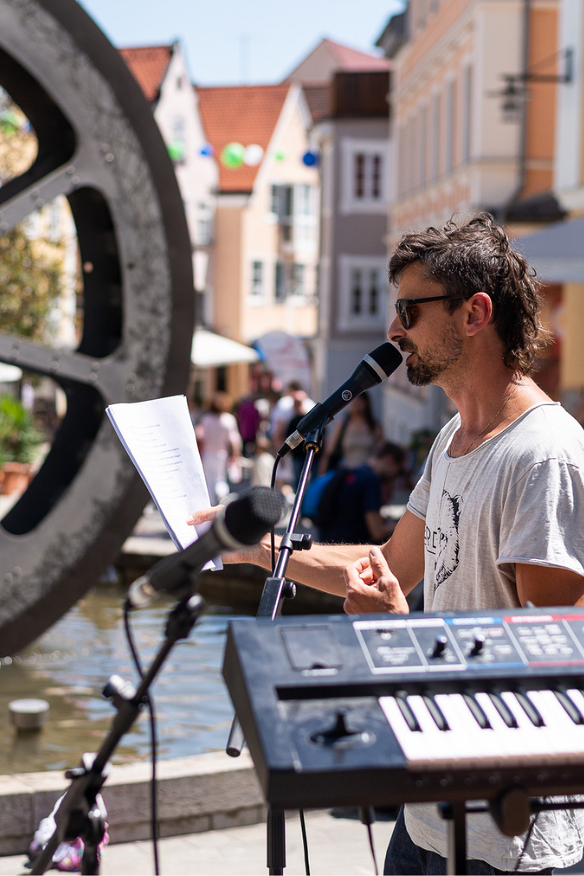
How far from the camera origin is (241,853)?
13.4 ft

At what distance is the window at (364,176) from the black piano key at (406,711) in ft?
106

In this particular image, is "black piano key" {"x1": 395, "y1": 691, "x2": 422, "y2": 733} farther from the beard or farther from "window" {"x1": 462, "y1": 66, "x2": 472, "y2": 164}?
"window" {"x1": 462, "y1": 66, "x2": 472, "y2": 164}

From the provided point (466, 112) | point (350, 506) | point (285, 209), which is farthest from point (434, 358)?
point (285, 209)

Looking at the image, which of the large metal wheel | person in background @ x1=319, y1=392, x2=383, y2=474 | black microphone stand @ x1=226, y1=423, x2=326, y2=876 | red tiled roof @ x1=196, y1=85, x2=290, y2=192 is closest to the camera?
black microphone stand @ x1=226, y1=423, x2=326, y2=876

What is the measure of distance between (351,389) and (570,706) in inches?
37.1

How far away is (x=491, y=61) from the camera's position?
17.7 m

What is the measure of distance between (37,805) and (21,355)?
1.97m

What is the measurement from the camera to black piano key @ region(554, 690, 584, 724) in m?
1.46

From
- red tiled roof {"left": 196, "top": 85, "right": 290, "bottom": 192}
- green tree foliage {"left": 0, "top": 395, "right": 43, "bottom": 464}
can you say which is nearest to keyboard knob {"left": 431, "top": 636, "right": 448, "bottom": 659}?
green tree foliage {"left": 0, "top": 395, "right": 43, "bottom": 464}

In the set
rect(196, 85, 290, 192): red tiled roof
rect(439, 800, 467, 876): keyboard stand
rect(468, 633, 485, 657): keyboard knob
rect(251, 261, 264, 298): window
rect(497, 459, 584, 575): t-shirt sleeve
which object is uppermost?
rect(196, 85, 290, 192): red tiled roof

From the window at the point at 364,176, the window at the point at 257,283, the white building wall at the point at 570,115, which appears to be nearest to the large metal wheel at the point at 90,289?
the white building wall at the point at 570,115

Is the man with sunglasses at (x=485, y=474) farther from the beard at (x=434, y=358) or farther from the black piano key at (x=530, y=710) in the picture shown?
the black piano key at (x=530, y=710)

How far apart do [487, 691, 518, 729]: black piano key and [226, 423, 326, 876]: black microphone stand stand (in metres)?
0.39

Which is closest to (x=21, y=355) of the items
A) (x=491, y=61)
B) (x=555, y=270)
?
(x=555, y=270)
